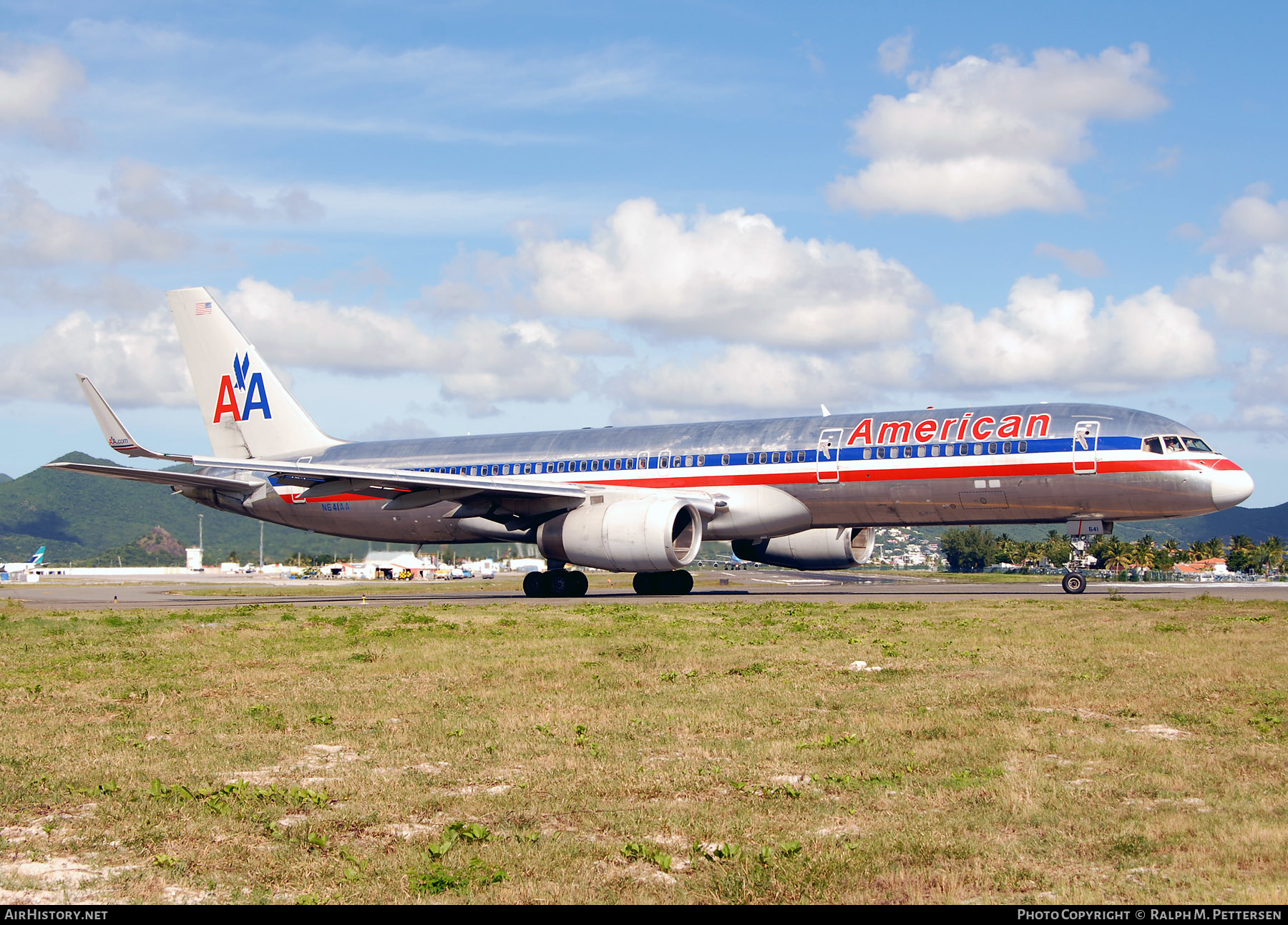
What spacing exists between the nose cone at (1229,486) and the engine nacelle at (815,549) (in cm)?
1078

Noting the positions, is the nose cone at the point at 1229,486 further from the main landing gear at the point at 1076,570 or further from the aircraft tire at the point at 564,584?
the aircraft tire at the point at 564,584

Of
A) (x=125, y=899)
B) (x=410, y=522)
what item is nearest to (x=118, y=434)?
(x=410, y=522)

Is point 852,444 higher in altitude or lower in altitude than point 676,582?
higher

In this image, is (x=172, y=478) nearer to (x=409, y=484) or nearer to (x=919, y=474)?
(x=409, y=484)

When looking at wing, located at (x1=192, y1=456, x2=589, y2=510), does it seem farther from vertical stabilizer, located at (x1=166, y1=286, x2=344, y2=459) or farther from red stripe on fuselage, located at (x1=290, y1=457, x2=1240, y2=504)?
vertical stabilizer, located at (x1=166, y1=286, x2=344, y2=459)

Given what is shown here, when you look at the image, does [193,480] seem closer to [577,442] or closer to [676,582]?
[577,442]

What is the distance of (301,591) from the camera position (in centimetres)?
4656

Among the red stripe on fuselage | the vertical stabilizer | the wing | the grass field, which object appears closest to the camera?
the grass field

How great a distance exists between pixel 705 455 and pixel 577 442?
476 centimetres

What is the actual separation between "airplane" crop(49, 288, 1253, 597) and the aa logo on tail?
168 cm

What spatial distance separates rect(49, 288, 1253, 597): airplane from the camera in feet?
90.2

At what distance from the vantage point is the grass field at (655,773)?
5492 mm

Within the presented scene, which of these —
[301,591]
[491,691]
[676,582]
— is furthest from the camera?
[301,591]

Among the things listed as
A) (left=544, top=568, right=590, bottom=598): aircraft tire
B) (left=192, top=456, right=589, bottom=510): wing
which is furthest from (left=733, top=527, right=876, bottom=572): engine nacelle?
(left=192, top=456, right=589, bottom=510): wing
